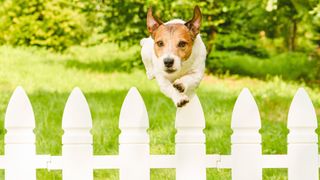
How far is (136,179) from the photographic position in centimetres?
268

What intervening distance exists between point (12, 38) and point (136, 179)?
968cm

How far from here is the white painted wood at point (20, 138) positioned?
266 cm

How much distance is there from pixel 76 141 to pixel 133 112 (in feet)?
Result: 0.82

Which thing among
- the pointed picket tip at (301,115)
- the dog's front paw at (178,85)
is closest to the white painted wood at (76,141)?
the dog's front paw at (178,85)

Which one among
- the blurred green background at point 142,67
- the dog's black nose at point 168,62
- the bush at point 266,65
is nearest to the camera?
the dog's black nose at point 168,62

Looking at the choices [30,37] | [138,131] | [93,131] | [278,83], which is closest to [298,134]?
[138,131]

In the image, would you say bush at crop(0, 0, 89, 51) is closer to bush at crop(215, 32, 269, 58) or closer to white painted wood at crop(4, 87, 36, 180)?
bush at crop(215, 32, 269, 58)

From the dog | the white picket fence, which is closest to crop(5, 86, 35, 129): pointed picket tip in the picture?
the white picket fence

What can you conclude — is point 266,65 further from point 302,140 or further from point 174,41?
point 174,41

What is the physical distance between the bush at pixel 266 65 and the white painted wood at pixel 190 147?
267 inches

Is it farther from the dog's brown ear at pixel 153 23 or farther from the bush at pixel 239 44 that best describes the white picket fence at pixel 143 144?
the bush at pixel 239 44

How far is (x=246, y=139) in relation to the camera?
2.67m

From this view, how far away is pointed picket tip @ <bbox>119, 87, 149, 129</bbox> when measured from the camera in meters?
2.63

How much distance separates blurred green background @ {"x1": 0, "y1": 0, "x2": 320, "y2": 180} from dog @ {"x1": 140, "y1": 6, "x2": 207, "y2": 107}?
1376 millimetres
